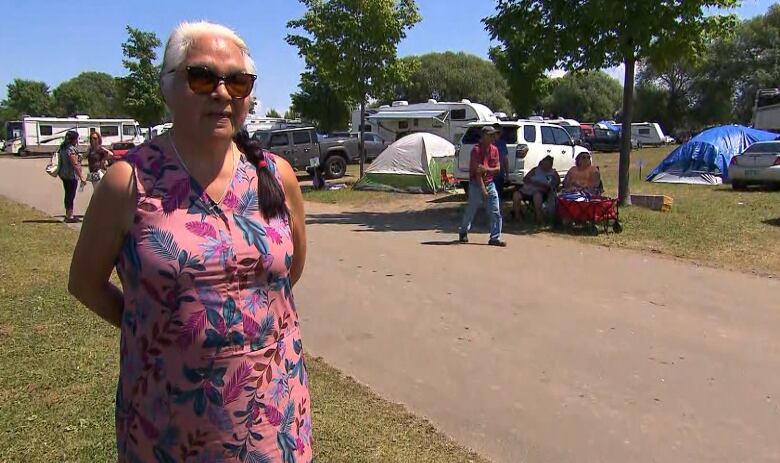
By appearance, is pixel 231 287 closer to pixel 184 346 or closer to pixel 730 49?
pixel 184 346

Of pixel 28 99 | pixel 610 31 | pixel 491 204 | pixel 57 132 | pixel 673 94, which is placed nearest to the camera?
pixel 491 204

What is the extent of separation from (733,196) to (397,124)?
17303mm

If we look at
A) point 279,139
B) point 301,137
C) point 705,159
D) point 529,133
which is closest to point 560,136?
point 529,133

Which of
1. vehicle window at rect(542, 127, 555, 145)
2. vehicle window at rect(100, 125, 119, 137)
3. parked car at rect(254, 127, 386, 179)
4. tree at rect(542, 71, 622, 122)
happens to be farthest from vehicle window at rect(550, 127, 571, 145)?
tree at rect(542, 71, 622, 122)

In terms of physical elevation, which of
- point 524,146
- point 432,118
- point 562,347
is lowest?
point 562,347

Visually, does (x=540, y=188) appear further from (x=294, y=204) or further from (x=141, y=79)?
(x=141, y=79)

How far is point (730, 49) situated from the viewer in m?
51.2

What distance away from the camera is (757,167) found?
16594mm

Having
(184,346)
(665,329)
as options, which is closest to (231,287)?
(184,346)

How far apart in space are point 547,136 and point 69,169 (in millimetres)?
10152

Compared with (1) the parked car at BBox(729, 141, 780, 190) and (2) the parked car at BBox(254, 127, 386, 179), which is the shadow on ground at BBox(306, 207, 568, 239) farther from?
(1) the parked car at BBox(729, 141, 780, 190)

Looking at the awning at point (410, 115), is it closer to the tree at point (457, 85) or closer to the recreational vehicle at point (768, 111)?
the recreational vehicle at point (768, 111)

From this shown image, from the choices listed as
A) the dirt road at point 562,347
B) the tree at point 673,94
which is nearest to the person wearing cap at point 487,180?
the dirt road at point 562,347

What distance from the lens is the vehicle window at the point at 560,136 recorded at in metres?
15.4
